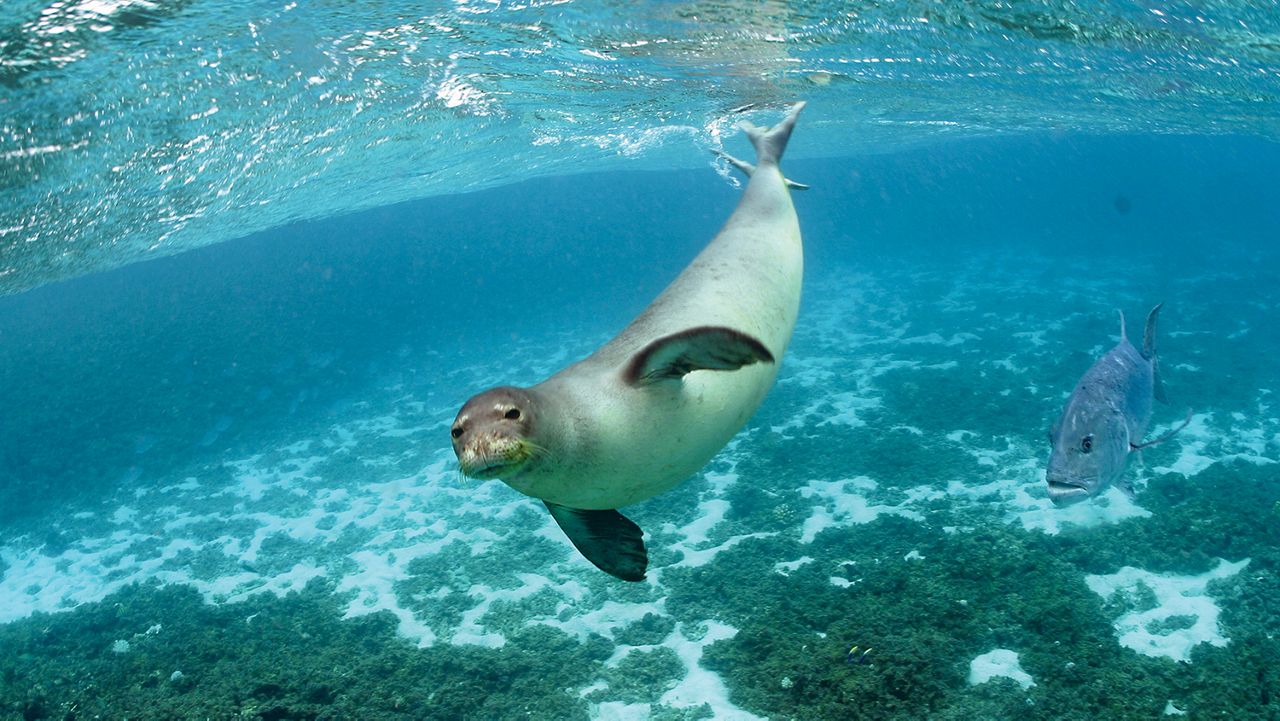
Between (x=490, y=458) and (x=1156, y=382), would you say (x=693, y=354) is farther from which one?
(x=1156, y=382)

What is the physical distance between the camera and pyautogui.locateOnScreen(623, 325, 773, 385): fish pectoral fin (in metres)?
2.12

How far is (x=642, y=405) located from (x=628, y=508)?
9.63 meters

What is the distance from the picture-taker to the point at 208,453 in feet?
59.2

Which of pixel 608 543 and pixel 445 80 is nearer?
pixel 608 543

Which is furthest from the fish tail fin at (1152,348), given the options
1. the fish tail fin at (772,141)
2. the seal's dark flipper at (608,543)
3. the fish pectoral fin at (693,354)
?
the fish pectoral fin at (693,354)

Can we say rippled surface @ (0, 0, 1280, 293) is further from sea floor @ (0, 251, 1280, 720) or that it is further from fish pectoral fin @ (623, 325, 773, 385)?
fish pectoral fin @ (623, 325, 773, 385)

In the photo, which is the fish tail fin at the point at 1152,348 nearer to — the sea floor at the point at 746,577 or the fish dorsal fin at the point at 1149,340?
the fish dorsal fin at the point at 1149,340

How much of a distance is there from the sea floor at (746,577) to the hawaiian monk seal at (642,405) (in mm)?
4546

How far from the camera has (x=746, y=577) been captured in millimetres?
9070

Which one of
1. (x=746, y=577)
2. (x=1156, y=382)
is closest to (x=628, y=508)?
(x=746, y=577)

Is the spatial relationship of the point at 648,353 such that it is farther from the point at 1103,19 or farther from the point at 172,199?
the point at 172,199

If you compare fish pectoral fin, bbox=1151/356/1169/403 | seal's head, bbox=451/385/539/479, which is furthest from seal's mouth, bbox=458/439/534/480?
fish pectoral fin, bbox=1151/356/1169/403

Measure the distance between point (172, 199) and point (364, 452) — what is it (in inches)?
293

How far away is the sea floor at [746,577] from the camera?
695cm
